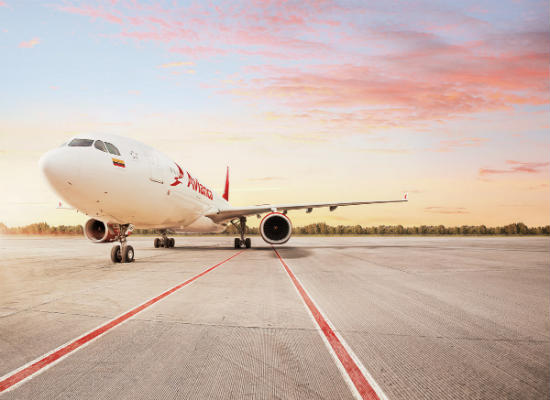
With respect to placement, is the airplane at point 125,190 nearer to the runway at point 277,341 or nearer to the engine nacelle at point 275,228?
the engine nacelle at point 275,228

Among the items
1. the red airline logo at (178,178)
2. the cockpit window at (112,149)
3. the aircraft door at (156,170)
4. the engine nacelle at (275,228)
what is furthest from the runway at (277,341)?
the engine nacelle at (275,228)

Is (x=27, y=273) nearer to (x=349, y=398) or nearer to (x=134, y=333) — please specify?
(x=134, y=333)

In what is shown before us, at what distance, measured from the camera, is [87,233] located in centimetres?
1291

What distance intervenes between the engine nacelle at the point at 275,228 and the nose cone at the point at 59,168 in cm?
821

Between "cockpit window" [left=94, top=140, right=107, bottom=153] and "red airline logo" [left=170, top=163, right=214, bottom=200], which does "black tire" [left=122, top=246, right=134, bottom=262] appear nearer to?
"red airline logo" [left=170, top=163, right=214, bottom=200]

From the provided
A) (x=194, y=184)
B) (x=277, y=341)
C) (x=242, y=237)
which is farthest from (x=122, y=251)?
(x=277, y=341)

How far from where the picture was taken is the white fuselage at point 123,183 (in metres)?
8.95

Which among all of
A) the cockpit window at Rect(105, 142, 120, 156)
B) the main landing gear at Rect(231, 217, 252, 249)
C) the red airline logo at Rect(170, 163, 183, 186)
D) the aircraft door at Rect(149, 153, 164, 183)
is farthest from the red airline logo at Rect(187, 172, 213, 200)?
the cockpit window at Rect(105, 142, 120, 156)

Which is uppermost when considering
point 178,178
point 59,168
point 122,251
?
point 178,178

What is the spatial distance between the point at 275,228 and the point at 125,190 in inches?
288

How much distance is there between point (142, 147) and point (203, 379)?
10.6 metres

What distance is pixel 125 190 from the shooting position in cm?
1046

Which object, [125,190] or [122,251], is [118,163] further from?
[122,251]

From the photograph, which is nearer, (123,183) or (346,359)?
(346,359)
